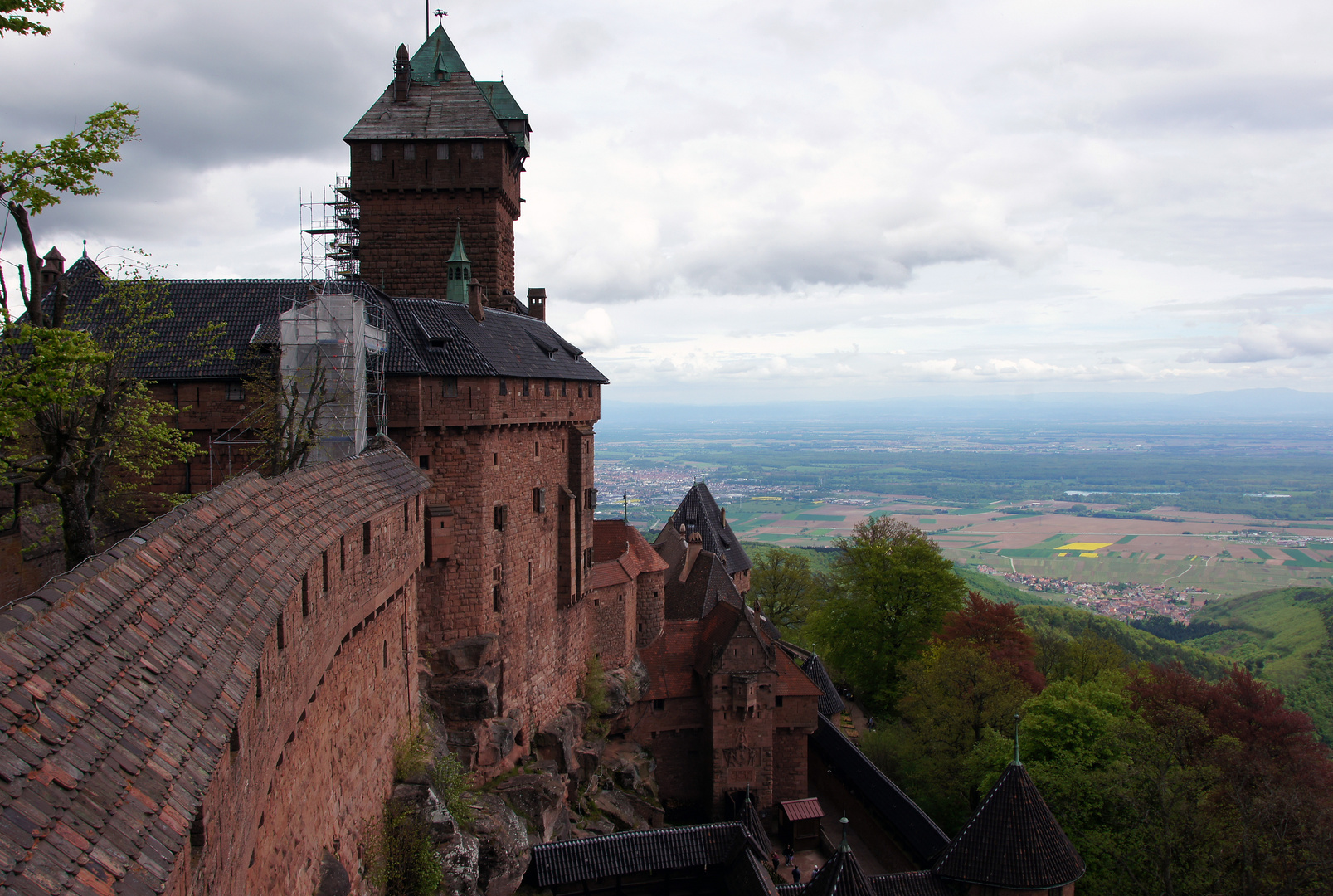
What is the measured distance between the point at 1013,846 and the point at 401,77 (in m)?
27.7

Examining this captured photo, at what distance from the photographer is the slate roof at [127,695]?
12.4 ft

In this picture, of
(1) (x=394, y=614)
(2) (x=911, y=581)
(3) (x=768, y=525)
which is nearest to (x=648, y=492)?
(3) (x=768, y=525)

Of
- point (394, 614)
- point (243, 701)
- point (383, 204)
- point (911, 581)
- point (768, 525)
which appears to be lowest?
point (768, 525)

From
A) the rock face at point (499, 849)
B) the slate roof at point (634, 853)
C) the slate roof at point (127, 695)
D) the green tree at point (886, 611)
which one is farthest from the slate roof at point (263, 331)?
the green tree at point (886, 611)

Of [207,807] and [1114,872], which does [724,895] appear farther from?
[207,807]

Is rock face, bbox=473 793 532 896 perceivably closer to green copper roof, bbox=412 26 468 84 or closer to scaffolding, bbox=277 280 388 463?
Answer: scaffolding, bbox=277 280 388 463

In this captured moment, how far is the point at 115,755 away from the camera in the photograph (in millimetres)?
4445

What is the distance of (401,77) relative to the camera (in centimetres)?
2488

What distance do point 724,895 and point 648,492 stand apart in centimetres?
14935

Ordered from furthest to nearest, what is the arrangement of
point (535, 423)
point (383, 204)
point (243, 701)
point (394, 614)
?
point (383, 204) < point (535, 423) < point (394, 614) < point (243, 701)

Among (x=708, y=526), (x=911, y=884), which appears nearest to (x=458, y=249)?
(x=911, y=884)

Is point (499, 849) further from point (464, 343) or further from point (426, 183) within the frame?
point (426, 183)

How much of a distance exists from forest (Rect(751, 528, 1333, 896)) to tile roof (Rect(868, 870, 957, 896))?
4570mm

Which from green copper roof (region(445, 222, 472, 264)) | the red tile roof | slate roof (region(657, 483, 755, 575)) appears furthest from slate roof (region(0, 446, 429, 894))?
slate roof (region(657, 483, 755, 575))
